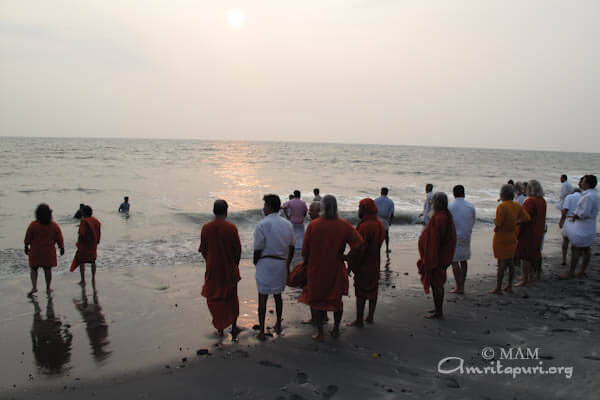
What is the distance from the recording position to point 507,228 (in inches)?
254

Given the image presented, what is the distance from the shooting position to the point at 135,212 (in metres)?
18.4

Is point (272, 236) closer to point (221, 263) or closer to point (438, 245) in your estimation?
point (221, 263)

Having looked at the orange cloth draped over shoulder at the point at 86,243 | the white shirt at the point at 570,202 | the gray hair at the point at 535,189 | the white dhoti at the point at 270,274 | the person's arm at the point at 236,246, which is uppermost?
the gray hair at the point at 535,189

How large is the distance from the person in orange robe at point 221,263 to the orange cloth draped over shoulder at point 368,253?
1472mm

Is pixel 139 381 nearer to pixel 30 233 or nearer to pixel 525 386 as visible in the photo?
pixel 525 386

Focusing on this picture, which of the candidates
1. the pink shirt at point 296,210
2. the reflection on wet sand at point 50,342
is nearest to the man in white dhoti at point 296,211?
the pink shirt at point 296,210

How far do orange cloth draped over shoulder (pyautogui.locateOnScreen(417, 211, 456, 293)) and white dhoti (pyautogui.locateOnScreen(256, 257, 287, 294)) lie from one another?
2.01m

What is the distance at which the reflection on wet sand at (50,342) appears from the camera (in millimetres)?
4645

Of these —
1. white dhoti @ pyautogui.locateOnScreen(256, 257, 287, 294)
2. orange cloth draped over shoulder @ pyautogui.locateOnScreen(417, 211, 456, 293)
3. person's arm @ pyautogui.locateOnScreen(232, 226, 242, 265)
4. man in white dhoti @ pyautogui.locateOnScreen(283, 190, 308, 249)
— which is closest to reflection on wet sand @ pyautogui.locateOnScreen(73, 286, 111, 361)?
person's arm @ pyautogui.locateOnScreen(232, 226, 242, 265)

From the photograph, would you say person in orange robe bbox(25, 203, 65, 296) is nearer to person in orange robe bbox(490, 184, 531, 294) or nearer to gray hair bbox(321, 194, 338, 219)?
gray hair bbox(321, 194, 338, 219)

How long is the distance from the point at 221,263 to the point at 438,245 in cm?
289

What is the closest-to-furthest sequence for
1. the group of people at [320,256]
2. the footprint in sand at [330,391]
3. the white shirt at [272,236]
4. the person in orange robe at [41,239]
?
the footprint in sand at [330,391], the group of people at [320,256], the white shirt at [272,236], the person in orange robe at [41,239]

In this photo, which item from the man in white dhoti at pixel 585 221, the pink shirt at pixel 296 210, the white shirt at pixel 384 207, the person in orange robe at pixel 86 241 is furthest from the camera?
the white shirt at pixel 384 207

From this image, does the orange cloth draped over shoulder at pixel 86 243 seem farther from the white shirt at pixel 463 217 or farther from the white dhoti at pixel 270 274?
the white shirt at pixel 463 217
